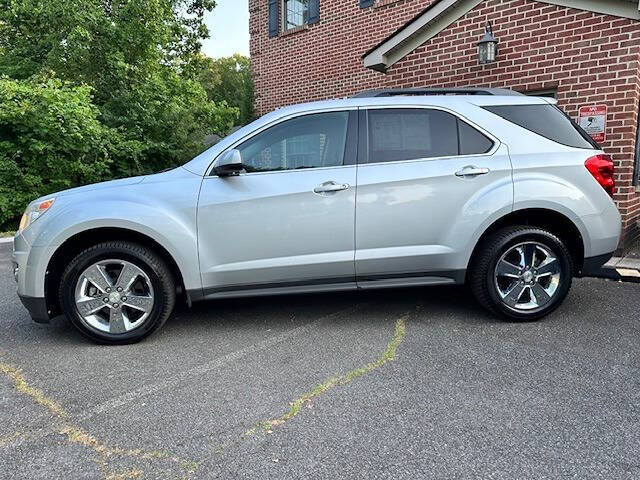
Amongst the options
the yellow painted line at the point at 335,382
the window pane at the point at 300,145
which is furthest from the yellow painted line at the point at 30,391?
the window pane at the point at 300,145

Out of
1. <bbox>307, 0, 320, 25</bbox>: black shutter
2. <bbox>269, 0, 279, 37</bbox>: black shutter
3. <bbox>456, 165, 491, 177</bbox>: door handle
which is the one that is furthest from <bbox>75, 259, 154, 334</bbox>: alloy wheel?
<bbox>269, 0, 279, 37</bbox>: black shutter

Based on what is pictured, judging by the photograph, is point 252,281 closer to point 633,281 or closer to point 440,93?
point 440,93

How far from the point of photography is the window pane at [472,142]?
384cm

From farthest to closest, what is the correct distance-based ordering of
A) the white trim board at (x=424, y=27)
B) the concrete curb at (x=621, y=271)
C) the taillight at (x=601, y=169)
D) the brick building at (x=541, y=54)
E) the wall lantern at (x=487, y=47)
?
1. the wall lantern at (x=487, y=47)
2. the white trim board at (x=424, y=27)
3. the brick building at (x=541, y=54)
4. the concrete curb at (x=621, y=271)
5. the taillight at (x=601, y=169)

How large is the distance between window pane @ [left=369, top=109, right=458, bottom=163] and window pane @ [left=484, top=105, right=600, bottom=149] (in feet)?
1.40

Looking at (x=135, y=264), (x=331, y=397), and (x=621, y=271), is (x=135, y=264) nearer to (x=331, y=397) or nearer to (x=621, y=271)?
(x=331, y=397)

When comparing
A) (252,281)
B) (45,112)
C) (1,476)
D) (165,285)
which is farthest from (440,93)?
(45,112)

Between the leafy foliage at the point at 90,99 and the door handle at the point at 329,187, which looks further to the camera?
the leafy foliage at the point at 90,99

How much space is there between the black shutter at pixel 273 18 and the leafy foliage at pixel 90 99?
2982 mm

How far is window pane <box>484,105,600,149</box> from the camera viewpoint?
12.8 ft

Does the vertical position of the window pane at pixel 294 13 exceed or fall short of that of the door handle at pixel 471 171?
it exceeds it

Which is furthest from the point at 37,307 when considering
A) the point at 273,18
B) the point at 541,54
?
the point at 273,18

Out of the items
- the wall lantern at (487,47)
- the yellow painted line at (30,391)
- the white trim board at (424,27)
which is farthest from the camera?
the wall lantern at (487,47)

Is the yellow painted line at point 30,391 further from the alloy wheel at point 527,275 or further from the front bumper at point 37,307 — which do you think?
the alloy wheel at point 527,275
